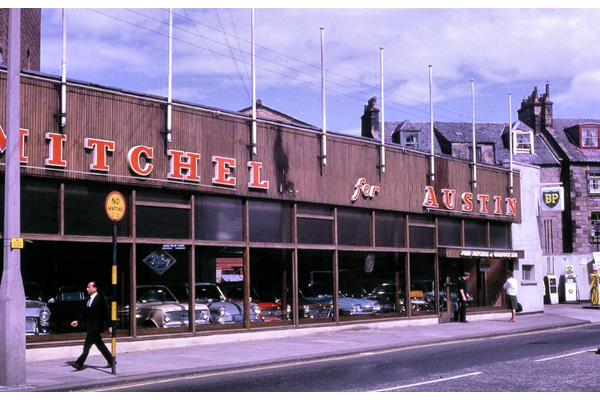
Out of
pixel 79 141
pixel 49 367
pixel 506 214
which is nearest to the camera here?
pixel 49 367

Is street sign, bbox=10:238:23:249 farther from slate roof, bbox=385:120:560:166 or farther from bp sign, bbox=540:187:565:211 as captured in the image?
slate roof, bbox=385:120:560:166

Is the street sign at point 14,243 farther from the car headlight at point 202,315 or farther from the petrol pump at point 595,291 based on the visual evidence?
the petrol pump at point 595,291

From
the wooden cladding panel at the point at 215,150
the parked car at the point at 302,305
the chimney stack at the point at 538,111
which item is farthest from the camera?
the chimney stack at the point at 538,111

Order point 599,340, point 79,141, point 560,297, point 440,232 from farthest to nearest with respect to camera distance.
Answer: point 560,297
point 440,232
point 599,340
point 79,141

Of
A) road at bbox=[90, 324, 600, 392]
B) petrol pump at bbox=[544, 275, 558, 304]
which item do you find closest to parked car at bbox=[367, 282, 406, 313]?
road at bbox=[90, 324, 600, 392]

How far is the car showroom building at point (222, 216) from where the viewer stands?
17.8 meters

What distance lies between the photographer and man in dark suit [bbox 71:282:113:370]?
15000 mm

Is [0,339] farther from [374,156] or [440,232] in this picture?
[440,232]

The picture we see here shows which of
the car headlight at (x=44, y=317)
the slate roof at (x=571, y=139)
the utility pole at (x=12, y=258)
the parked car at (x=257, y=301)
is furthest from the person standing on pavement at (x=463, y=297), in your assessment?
the slate roof at (x=571, y=139)

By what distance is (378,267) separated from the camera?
87.0ft

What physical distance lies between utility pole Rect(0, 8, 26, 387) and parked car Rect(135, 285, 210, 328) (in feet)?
20.8

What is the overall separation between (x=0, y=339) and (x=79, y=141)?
6.21m

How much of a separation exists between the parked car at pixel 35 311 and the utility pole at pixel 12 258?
13.7ft
